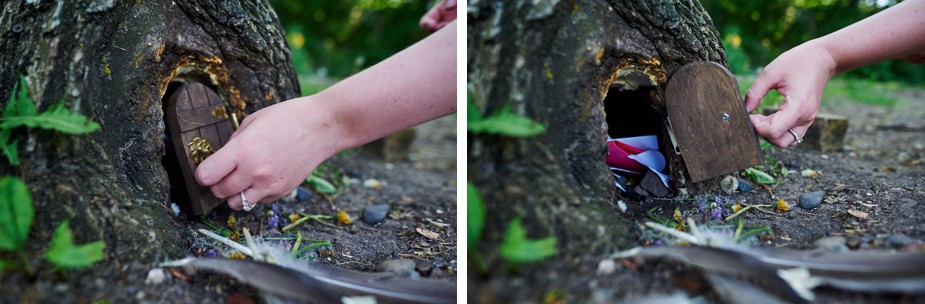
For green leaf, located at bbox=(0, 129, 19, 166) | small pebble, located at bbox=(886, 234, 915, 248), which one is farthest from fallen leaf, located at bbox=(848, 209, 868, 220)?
green leaf, located at bbox=(0, 129, 19, 166)

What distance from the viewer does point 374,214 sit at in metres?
2.78

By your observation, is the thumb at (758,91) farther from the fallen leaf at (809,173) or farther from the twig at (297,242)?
the twig at (297,242)

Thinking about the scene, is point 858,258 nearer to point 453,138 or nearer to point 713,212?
point 713,212

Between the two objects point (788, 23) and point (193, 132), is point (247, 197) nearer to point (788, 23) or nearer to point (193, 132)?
point (193, 132)

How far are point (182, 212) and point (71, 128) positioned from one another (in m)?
0.75

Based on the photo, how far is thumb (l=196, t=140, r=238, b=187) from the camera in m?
1.99

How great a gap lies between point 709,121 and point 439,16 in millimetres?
1766

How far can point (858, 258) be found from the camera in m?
1.50

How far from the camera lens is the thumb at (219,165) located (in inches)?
78.3

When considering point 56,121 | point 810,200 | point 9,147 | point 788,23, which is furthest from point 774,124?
point 788,23

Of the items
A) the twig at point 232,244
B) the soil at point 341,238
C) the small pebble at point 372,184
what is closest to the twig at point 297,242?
the soil at point 341,238

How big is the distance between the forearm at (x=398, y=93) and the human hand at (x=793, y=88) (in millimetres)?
1038

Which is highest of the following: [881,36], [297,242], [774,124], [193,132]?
[193,132]

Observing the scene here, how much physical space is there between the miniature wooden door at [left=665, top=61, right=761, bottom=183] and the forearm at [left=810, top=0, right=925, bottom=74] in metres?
0.43
